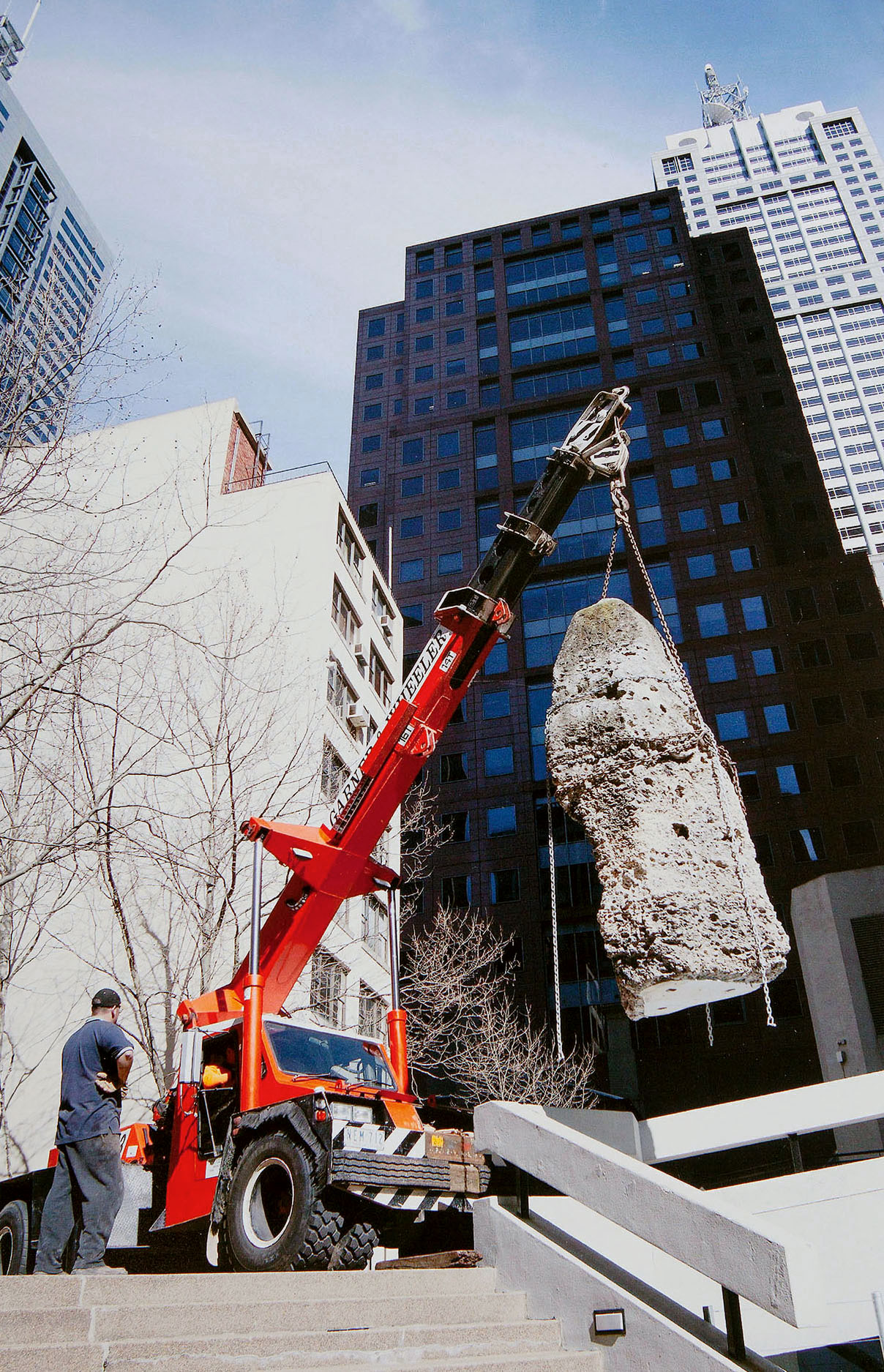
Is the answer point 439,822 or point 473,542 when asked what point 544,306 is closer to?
point 473,542

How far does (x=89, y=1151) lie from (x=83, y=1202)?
29 centimetres

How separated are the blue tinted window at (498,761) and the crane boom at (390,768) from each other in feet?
119

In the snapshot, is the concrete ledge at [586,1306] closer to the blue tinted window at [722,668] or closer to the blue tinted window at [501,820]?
the blue tinted window at [501,820]

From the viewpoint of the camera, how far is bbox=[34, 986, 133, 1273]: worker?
596cm

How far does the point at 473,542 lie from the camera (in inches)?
2061

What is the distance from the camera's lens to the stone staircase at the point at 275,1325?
4051mm

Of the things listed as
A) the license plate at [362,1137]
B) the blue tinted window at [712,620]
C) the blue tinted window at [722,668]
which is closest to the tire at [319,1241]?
the license plate at [362,1137]

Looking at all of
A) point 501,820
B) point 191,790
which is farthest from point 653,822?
point 501,820

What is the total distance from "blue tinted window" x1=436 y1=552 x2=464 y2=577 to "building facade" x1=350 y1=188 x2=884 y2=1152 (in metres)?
0.09

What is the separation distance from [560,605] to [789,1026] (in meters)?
21.8

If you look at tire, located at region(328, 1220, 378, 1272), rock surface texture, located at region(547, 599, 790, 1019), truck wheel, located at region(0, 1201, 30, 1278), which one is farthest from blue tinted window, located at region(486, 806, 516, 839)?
tire, located at region(328, 1220, 378, 1272)

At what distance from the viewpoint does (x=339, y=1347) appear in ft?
14.7

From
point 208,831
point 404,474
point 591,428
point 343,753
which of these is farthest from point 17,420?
point 404,474

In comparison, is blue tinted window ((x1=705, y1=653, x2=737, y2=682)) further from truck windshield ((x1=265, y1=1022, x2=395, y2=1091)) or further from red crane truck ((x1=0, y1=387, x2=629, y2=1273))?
truck windshield ((x1=265, y1=1022, x2=395, y2=1091))
